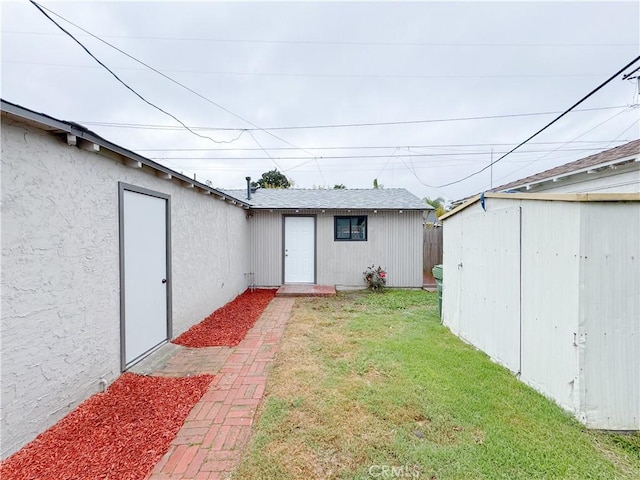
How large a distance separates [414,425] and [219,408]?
192 cm

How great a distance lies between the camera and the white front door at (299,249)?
10172mm

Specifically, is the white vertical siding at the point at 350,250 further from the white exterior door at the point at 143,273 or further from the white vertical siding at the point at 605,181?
the white exterior door at the point at 143,273

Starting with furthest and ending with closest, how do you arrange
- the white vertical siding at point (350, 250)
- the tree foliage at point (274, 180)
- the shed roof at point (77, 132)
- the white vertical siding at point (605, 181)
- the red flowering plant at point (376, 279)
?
1. the tree foliage at point (274, 180)
2. the white vertical siding at point (350, 250)
3. the red flowering plant at point (376, 279)
4. the white vertical siding at point (605, 181)
5. the shed roof at point (77, 132)

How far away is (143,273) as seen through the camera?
4.09m

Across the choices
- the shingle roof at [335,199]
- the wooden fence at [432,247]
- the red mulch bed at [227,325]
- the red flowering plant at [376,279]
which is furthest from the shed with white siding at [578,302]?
the wooden fence at [432,247]

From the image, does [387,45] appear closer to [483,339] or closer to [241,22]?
[241,22]

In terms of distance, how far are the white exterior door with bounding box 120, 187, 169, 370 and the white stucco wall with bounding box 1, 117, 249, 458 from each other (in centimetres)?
19

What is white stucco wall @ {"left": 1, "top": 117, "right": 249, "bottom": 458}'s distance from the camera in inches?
86.7

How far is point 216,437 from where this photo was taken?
2504mm

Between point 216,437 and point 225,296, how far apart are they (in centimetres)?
538

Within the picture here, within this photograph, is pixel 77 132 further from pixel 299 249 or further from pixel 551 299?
pixel 299 249

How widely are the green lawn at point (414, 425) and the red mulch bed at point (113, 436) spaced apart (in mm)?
804

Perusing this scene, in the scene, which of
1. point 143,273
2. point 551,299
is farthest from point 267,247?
point 551,299

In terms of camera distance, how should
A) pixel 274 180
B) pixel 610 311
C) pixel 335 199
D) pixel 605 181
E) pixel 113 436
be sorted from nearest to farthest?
pixel 113 436 < pixel 610 311 < pixel 605 181 < pixel 335 199 < pixel 274 180
